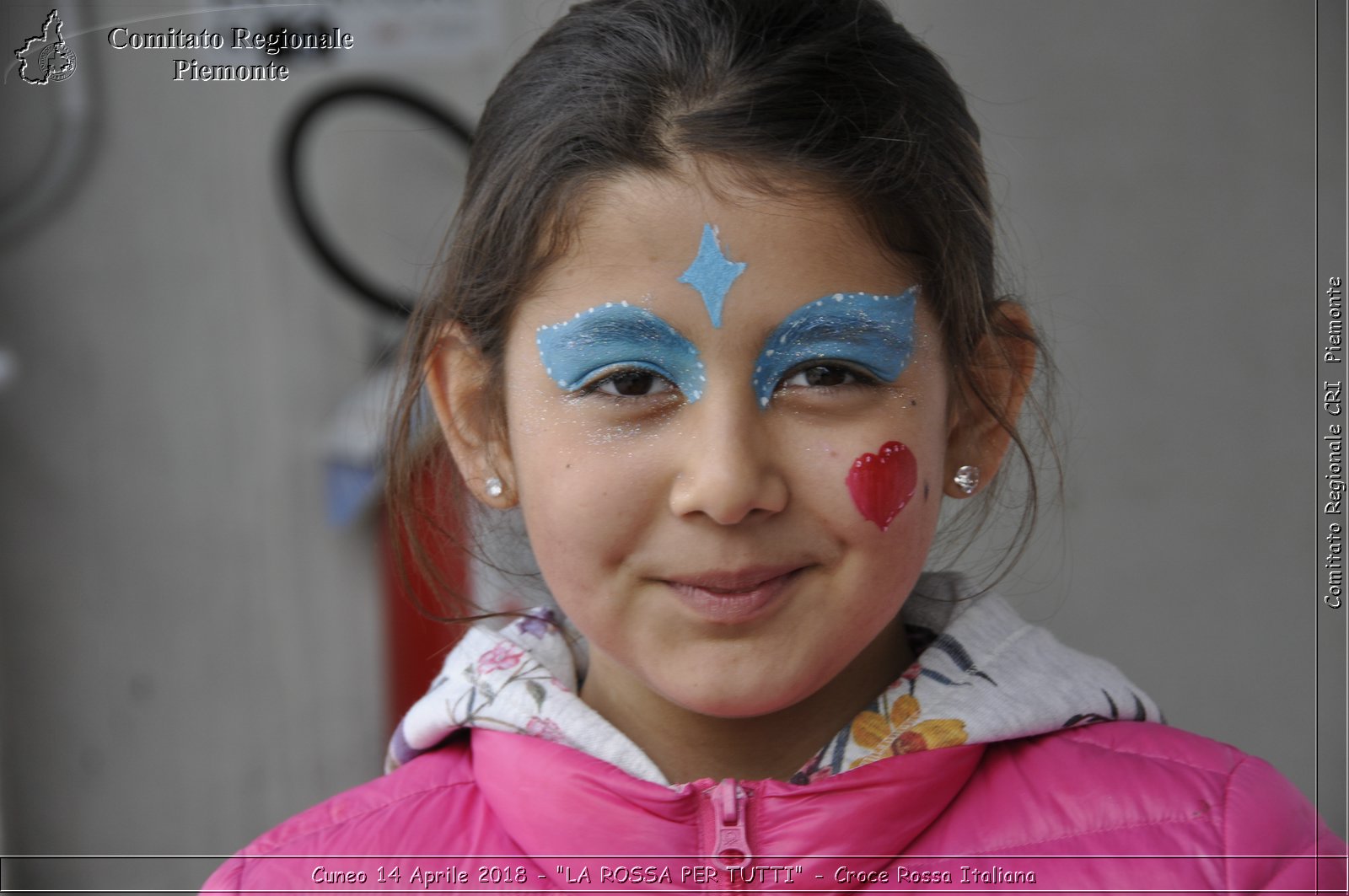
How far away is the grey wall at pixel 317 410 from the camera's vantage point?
7.59 feet

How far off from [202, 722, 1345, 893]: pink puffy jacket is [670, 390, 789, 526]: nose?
0.27 m

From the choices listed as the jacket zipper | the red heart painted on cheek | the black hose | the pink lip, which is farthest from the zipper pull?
the black hose

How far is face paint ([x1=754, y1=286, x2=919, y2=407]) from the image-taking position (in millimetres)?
1068

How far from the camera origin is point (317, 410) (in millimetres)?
2789

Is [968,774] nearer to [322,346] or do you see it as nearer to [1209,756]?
[1209,756]

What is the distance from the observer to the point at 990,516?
1423 mm

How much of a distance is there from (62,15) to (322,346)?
1.39 m

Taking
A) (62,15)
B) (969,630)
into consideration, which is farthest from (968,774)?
(62,15)

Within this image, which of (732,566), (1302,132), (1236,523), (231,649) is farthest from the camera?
(231,649)

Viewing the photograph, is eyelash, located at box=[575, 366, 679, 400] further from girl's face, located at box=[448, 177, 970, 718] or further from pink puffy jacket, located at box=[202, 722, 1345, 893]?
pink puffy jacket, located at box=[202, 722, 1345, 893]

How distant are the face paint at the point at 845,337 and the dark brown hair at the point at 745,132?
6cm

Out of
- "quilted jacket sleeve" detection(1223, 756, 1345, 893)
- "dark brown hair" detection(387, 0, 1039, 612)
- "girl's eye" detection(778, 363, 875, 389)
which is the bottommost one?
"quilted jacket sleeve" detection(1223, 756, 1345, 893)

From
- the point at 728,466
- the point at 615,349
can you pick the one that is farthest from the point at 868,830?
the point at 615,349

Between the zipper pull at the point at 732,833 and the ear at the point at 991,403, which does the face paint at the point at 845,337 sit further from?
the zipper pull at the point at 732,833
